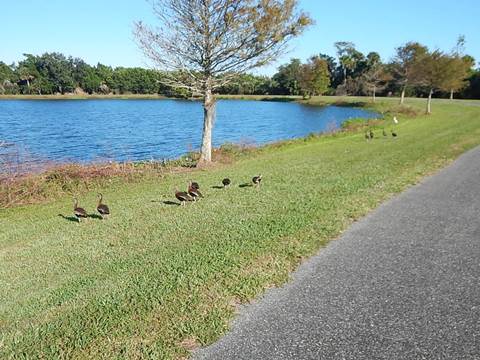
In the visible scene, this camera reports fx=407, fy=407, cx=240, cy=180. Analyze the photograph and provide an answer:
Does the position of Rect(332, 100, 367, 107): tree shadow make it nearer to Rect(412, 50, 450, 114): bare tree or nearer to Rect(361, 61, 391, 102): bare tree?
Rect(361, 61, 391, 102): bare tree

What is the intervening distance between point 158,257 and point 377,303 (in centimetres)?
329

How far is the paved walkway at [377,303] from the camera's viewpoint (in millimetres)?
3873

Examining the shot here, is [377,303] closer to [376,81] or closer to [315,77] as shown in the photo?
[376,81]

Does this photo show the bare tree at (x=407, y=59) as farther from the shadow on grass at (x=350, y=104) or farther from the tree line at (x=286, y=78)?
the shadow on grass at (x=350, y=104)

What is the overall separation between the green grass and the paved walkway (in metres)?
0.33

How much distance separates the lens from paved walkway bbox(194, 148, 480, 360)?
3.87 meters

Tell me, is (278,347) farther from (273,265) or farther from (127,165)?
(127,165)

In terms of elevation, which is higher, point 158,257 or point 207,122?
point 207,122

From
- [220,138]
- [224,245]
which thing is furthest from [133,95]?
[224,245]

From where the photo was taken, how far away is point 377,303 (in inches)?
185

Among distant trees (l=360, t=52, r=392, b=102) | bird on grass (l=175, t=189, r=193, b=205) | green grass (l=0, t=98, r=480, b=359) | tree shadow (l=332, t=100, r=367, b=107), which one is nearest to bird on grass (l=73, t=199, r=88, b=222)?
green grass (l=0, t=98, r=480, b=359)

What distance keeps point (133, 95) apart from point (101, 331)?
458 ft

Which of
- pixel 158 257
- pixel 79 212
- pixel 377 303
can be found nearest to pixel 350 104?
pixel 79 212

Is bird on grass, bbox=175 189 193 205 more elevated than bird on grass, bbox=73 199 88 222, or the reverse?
bird on grass, bbox=175 189 193 205
